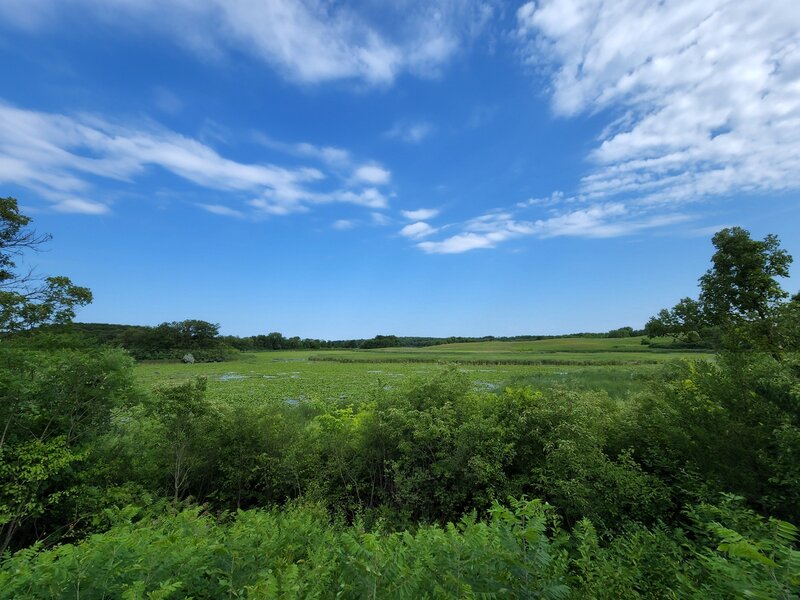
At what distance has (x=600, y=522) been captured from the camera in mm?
6766

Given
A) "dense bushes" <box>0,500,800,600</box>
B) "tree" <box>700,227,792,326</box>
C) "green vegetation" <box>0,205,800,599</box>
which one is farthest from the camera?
"tree" <box>700,227,792,326</box>

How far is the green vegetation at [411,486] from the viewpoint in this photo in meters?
3.18

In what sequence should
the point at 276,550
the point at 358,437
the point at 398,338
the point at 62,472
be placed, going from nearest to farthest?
the point at 276,550 < the point at 62,472 < the point at 358,437 < the point at 398,338

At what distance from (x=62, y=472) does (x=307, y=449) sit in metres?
5.75

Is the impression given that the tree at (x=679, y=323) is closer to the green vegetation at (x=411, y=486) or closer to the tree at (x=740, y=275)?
the tree at (x=740, y=275)

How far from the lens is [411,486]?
925cm

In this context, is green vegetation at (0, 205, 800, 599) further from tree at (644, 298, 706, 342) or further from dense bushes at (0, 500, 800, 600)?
tree at (644, 298, 706, 342)

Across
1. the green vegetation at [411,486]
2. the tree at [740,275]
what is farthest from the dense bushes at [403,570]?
the tree at [740,275]

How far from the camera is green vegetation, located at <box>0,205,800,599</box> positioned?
3.18 metres

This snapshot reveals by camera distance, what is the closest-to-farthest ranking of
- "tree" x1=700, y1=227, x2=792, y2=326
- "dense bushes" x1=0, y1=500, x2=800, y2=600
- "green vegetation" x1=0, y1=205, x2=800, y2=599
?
"dense bushes" x1=0, y1=500, x2=800, y2=600 → "green vegetation" x1=0, y1=205, x2=800, y2=599 → "tree" x1=700, y1=227, x2=792, y2=326

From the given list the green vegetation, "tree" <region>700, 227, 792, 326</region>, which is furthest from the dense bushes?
"tree" <region>700, 227, 792, 326</region>

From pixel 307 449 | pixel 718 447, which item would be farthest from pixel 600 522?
pixel 307 449

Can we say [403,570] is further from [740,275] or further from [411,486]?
[740,275]

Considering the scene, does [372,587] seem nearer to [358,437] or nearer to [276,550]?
[276,550]
